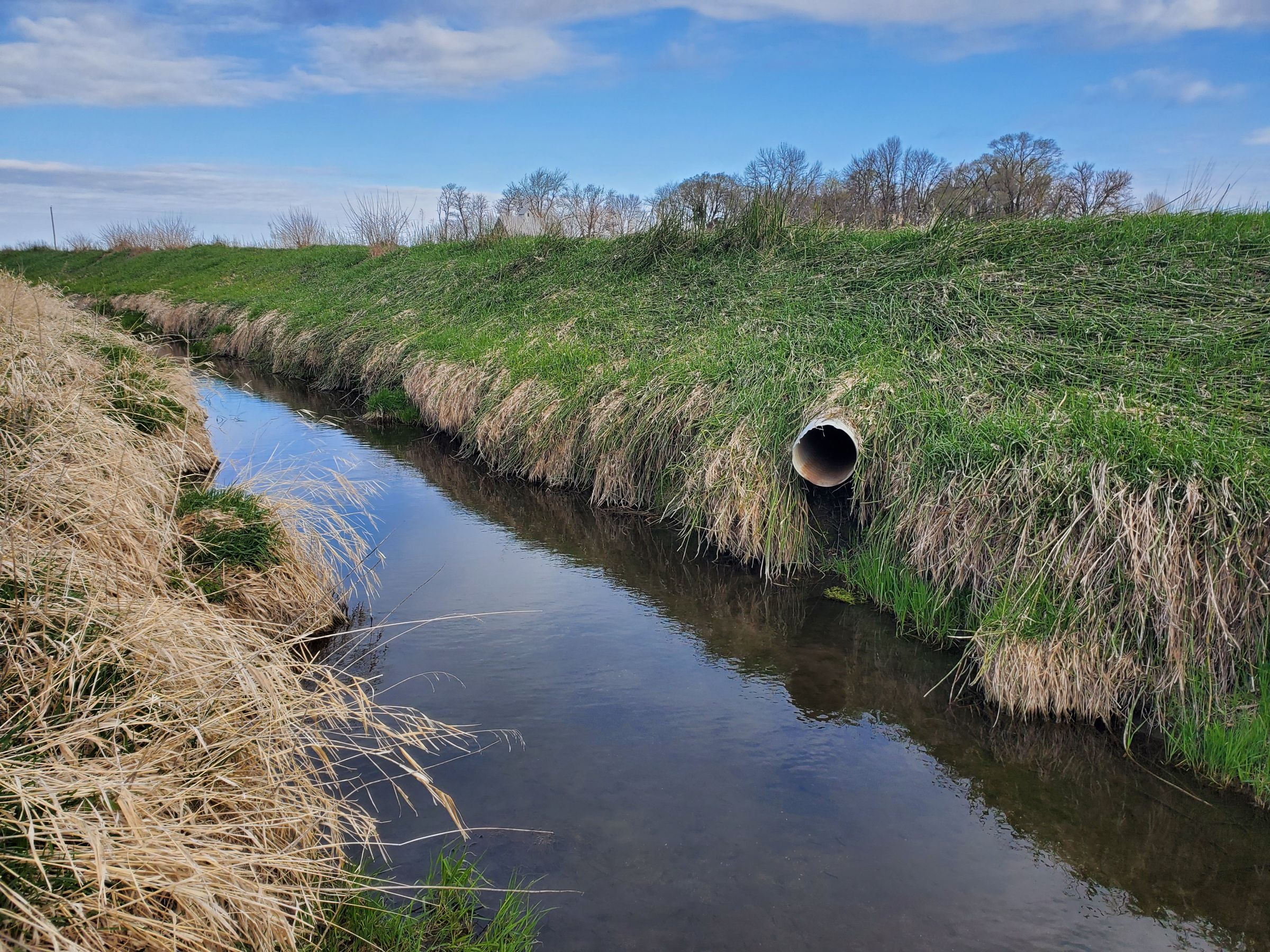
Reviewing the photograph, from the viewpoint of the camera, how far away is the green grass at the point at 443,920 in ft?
9.62

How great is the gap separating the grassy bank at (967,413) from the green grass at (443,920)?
3.03 m

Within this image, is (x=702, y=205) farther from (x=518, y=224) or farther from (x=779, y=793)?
(x=779, y=793)

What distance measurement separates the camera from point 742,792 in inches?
163

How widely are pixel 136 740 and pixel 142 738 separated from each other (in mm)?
55

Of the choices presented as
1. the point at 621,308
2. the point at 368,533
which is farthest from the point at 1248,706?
the point at 621,308

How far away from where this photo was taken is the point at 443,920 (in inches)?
125

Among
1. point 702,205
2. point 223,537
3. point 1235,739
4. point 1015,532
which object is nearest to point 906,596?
point 1015,532

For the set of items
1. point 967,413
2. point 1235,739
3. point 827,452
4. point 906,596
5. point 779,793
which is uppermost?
point 967,413

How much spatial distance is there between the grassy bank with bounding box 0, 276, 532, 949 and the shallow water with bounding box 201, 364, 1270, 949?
426mm

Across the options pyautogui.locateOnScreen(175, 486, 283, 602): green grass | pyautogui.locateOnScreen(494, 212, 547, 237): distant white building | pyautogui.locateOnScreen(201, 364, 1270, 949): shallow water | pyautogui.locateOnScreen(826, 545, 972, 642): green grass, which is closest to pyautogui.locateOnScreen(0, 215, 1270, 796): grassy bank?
pyautogui.locateOnScreen(826, 545, 972, 642): green grass

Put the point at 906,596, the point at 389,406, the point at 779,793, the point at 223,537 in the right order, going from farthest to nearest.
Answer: the point at 389,406
the point at 906,596
the point at 223,537
the point at 779,793

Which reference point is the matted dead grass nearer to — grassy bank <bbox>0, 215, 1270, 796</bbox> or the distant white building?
grassy bank <bbox>0, 215, 1270, 796</bbox>

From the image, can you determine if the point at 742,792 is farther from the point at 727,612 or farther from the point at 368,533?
the point at 368,533

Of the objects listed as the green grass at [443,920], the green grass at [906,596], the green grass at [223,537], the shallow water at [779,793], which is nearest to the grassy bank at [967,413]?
the green grass at [906,596]
